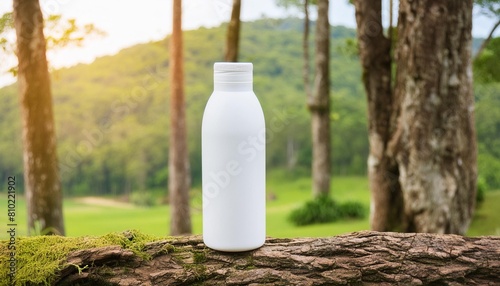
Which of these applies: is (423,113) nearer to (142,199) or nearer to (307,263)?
(307,263)

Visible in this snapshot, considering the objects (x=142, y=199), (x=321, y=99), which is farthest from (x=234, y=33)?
(x=142, y=199)

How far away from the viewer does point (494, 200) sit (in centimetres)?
941

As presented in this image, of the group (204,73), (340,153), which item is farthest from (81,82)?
(340,153)

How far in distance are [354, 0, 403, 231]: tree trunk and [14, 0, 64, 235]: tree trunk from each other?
3454 mm

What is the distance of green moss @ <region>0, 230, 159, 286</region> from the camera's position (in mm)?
2447

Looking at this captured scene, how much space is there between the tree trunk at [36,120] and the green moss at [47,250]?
331cm

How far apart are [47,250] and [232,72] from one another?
4.07 ft

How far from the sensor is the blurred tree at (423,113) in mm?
4562

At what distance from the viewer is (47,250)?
8.35ft

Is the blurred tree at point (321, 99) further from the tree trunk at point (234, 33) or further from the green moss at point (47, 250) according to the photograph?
the green moss at point (47, 250)

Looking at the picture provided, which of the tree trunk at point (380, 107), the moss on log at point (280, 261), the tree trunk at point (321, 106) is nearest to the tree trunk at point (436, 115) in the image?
Result: the tree trunk at point (380, 107)

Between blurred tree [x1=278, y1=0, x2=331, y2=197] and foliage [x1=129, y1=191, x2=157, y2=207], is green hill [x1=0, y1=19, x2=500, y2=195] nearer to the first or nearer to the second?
foliage [x1=129, y1=191, x2=157, y2=207]

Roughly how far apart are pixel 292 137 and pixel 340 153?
8.85 feet

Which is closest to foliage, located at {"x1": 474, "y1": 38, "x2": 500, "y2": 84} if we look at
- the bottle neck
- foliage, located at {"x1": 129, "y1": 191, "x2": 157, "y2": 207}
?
the bottle neck
